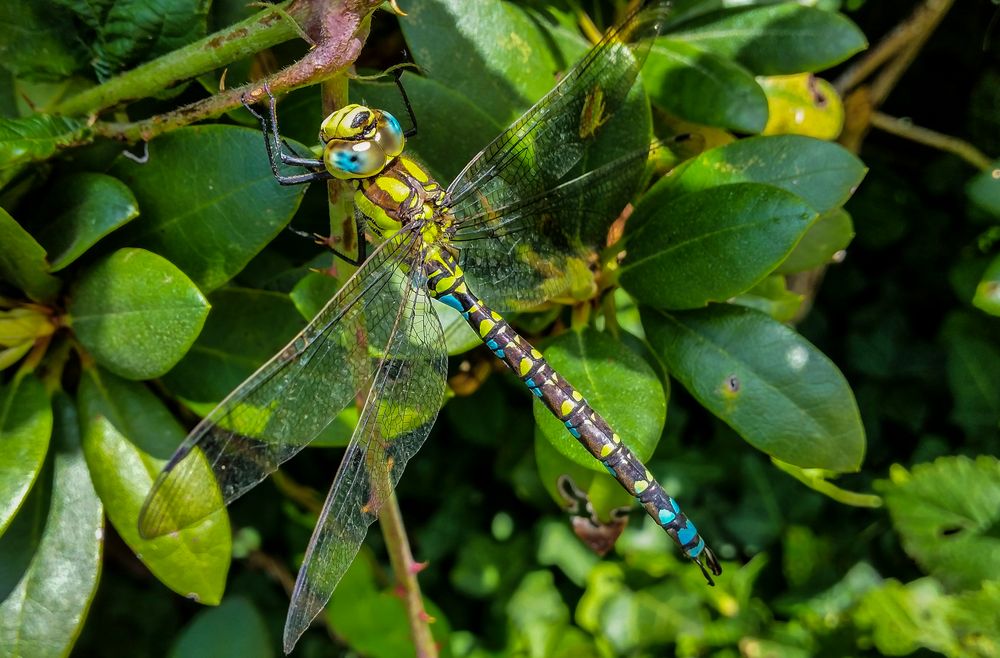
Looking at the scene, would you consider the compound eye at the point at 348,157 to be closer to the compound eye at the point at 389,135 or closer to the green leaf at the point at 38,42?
the compound eye at the point at 389,135

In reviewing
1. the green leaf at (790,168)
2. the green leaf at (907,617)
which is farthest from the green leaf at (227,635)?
the green leaf at (907,617)

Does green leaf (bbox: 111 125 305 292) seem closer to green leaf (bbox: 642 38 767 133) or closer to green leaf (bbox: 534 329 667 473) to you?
green leaf (bbox: 534 329 667 473)

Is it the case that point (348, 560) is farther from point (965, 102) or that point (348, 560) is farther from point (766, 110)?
point (965, 102)

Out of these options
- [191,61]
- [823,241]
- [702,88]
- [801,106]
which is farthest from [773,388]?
[191,61]

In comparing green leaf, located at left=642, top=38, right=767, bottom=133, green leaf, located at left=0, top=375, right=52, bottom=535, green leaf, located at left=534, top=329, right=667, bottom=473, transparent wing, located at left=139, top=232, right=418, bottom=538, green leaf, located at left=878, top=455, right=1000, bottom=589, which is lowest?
green leaf, located at left=878, top=455, right=1000, bottom=589

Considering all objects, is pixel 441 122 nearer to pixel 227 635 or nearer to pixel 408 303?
pixel 408 303

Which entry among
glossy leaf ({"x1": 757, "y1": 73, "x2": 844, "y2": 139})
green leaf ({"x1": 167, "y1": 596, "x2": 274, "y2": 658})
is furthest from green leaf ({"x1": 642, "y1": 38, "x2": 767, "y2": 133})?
green leaf ({"x1": 167, "y1": 596, "x2": 274, "y2": 658})

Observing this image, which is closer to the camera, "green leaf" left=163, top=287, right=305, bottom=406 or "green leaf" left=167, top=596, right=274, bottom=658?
"green leaf" left=163, top=287, right=305, bottom=406
